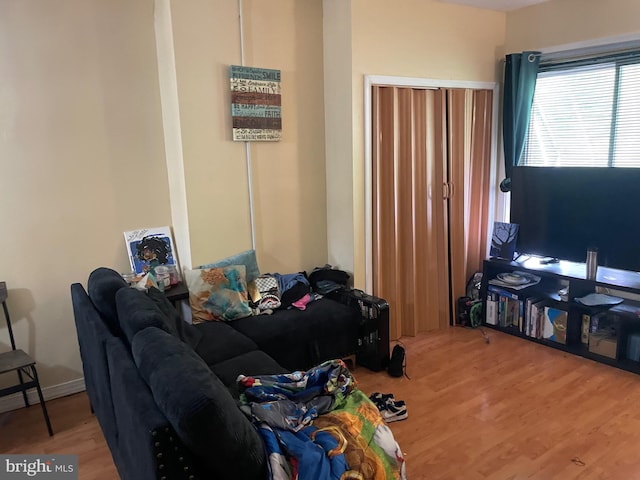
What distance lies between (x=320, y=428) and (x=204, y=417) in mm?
647

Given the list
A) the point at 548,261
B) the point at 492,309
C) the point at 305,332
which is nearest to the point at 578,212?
the point at 548,261

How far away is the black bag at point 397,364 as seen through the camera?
326 centimetres

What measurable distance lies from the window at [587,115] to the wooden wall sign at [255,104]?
7.52 ft

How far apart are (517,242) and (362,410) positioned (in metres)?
2.52

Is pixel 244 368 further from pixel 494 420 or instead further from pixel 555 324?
pixel 555 324

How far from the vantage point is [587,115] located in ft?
12.5

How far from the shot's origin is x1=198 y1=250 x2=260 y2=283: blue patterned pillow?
3344 millimetres

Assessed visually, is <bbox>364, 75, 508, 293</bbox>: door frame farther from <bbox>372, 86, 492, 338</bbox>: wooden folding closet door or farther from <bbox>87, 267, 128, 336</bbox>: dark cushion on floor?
<bbox>87, 267, 128, 336</bbox>: dark cushion on floor

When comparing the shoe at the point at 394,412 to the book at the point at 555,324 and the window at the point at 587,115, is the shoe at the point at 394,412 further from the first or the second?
the window at the point at 587,115

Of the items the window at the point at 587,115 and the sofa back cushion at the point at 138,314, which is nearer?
the sofa back cushion at the point at 138,314

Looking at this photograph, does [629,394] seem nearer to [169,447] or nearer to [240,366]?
[240,366]

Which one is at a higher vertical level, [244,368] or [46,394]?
[244,368]

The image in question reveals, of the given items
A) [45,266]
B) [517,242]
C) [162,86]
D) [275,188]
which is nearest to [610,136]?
[517,242]

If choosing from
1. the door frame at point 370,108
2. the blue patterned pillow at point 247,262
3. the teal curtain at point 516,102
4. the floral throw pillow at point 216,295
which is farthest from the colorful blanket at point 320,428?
the teal curtain at point 516,102
